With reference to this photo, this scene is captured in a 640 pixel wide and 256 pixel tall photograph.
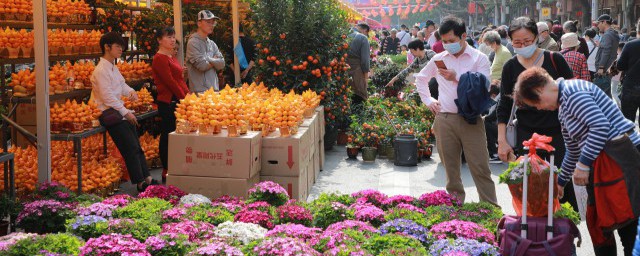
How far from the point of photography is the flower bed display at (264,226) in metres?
4.64

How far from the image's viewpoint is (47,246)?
4672 mm

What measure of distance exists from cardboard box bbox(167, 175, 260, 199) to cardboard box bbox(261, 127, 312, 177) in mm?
307

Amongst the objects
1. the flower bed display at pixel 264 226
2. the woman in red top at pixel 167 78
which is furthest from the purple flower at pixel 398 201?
the woman in red top at pixel 167 78

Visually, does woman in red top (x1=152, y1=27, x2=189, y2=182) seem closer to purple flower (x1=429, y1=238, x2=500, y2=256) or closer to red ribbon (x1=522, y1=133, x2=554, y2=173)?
purple flower (x1=429, y1=238, x2=500, y2=256)

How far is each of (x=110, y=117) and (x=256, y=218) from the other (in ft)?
10.9

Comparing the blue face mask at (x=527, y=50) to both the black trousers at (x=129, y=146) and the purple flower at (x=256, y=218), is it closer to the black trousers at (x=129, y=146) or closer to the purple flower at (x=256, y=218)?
the purple flower at (x=256, y=218)

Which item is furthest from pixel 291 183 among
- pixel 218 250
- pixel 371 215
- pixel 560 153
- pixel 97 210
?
pixel 218 250

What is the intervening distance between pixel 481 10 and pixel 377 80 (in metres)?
64.7

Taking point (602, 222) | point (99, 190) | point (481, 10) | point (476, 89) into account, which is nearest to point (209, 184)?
point (99, 190)

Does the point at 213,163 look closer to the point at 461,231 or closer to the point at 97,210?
the point at 97,210

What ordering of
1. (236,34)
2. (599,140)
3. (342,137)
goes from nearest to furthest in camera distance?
(599,140) → (236,34) → (342,137)

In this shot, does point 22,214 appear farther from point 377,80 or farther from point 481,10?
point 481,10

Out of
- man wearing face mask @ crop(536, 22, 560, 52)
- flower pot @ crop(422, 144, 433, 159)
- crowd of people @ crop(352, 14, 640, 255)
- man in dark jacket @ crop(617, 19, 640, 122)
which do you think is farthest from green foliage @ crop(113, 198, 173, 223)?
man in dark jacket @ crop(617, 19, 640, 122)

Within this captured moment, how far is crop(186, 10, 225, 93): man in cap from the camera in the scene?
9883 mm
